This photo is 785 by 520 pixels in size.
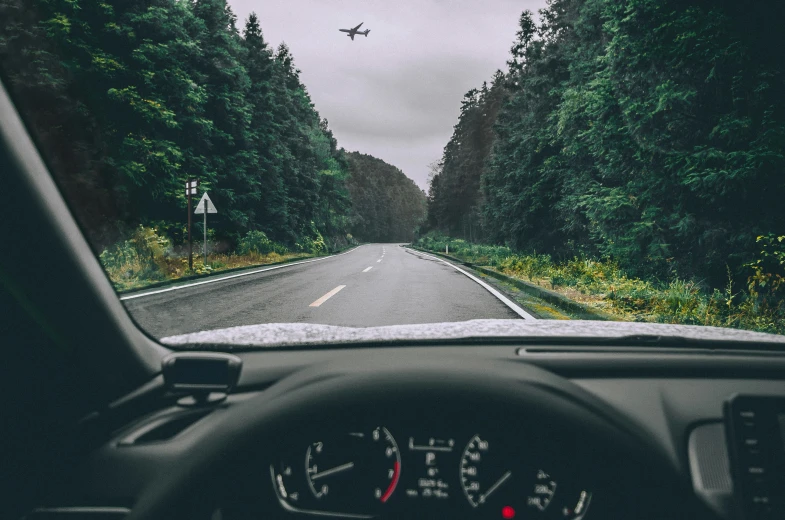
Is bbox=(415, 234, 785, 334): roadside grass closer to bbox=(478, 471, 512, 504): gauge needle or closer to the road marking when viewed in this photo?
the road marking

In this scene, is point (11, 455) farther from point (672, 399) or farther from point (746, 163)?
point (746, 163)

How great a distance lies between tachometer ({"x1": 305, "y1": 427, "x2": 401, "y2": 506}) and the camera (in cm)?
164

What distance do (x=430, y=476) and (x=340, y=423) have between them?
0.35 metres

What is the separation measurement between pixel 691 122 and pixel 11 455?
1282 centimetres

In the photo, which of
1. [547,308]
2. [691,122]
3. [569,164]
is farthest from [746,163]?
[569,164]

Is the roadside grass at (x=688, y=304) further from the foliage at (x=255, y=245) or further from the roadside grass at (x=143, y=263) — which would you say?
the foliage at (x=255, y=245)

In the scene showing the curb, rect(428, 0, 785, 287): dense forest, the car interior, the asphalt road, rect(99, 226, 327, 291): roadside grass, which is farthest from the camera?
rect(99, 226, 327, 291): roadside grass

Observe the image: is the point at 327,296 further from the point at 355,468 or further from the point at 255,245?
the point at 255,245

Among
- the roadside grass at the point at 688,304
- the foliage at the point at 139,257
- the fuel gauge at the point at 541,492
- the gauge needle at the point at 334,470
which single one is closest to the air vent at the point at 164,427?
the gauge needle at the point at 334,470

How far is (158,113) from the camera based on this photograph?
17594 mm

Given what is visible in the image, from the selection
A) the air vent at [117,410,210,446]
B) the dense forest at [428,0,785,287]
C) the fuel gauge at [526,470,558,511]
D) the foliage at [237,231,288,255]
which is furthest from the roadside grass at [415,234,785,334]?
the foliage at [237,231,288,255]

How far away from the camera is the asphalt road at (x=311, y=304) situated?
24.7ft

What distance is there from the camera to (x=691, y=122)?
11.1 metres

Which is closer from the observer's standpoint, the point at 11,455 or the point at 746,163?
the point at 11,455
